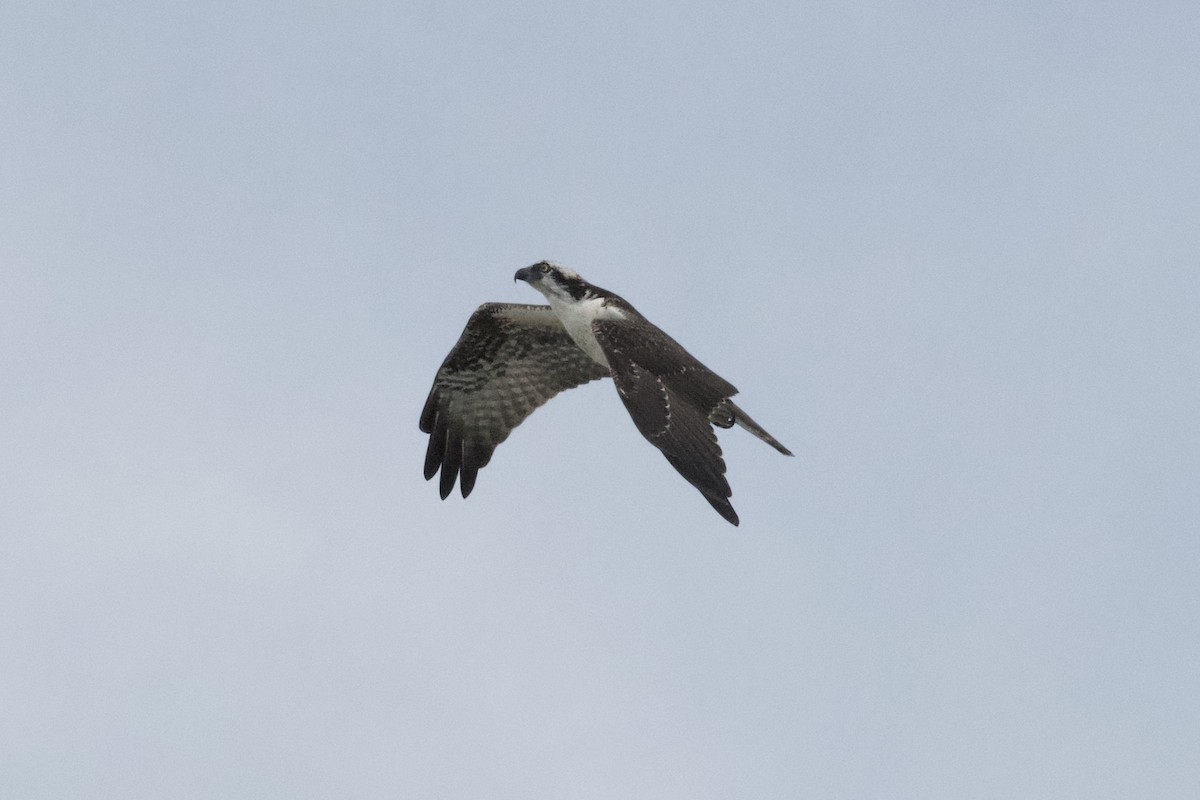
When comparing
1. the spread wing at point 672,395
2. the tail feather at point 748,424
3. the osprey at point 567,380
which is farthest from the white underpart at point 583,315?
the tail feather at point 748,424

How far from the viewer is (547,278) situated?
16844 mm

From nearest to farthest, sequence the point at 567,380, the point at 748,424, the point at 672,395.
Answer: the point at 672,395 → the point at 748,424 → the point at 567,380

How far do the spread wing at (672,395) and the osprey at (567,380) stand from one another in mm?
12

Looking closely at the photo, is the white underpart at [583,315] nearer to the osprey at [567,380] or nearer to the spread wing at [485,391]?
the osprey at [567,380]

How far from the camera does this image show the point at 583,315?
650 inches

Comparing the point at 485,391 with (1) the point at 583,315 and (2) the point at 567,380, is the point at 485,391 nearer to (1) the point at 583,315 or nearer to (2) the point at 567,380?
(2) the point at 567,380

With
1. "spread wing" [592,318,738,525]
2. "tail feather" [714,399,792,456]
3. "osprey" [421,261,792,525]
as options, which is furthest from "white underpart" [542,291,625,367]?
"tail feather" [714,399,792,456]

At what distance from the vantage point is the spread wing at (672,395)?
13484 millimetres

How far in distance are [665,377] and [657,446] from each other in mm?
1490

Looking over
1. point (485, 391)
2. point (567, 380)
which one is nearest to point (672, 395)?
point (567, 380)

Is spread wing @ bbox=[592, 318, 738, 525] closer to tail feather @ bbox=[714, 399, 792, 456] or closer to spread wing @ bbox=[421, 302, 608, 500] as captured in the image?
tail feather @ bbox=[714, 399, 792, 456]

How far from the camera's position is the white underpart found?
53.6ft

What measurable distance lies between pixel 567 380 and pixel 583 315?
7.48 feet

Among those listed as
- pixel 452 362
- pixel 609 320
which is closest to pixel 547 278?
pixel 609 320
